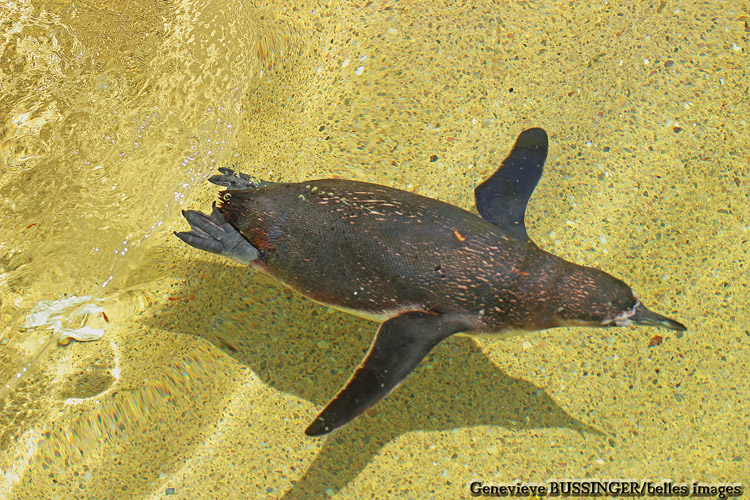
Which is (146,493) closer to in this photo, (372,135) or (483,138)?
(372,135)

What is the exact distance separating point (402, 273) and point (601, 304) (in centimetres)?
94

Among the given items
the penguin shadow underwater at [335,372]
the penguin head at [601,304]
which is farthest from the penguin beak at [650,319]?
the penguin shadow underwater at [335,372]

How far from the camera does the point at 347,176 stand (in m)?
3.61

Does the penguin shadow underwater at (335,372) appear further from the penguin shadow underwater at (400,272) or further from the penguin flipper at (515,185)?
the penguin flipper at (515,185)

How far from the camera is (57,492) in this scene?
3.12 metres

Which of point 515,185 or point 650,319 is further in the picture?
point 515,185

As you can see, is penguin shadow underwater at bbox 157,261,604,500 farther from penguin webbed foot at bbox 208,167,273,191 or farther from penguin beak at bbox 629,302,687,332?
penguin beak at bbox 629,302,687,332

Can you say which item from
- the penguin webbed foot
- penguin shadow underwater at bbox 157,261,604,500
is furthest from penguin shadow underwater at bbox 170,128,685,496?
penguin shadow underwater at bbox 157,261,604,500

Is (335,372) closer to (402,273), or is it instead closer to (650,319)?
(402,273)

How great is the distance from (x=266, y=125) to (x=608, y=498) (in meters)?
3.06

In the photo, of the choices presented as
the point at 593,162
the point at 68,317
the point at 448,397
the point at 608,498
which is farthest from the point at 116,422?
the point at 593,162

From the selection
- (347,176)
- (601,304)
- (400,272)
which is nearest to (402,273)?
(400,272)

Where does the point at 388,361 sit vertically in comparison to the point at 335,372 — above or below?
above

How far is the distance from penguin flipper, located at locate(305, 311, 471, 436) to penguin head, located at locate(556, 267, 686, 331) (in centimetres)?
49
